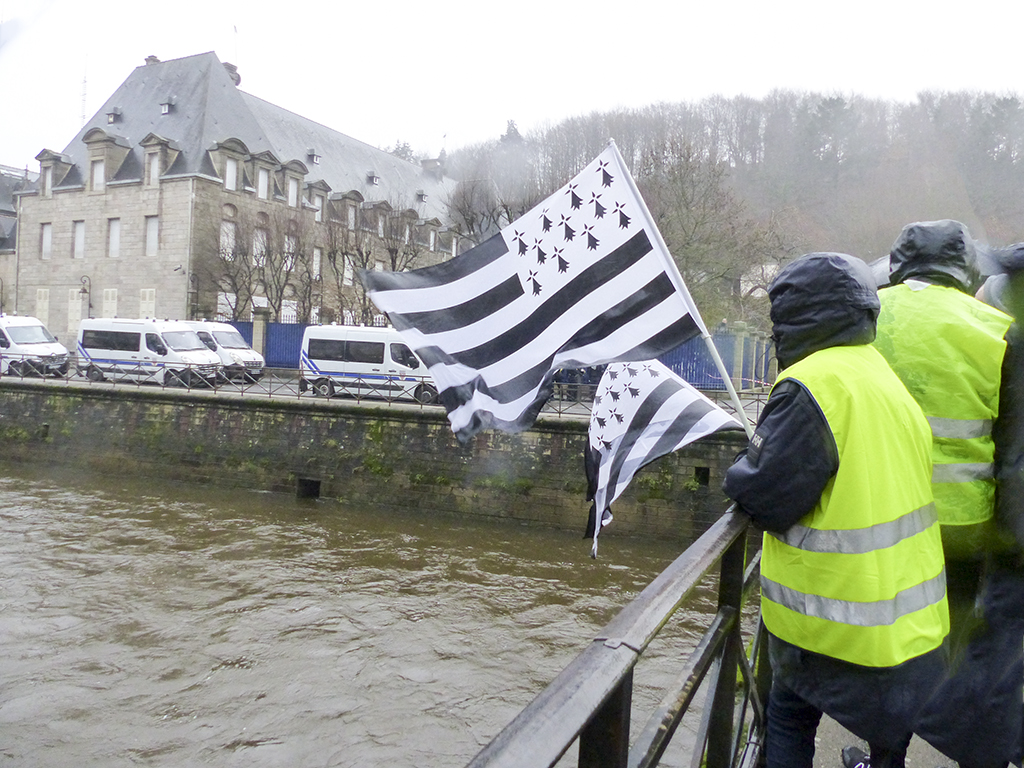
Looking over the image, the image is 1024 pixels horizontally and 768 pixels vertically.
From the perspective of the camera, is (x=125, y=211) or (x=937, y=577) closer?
(x=937, y=577)

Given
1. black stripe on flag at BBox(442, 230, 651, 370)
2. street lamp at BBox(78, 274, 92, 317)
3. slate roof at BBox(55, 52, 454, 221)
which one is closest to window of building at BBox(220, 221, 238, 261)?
slate roof at BBox(55, 52, 454, 221)

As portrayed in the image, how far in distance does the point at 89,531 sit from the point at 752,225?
67.8 ft

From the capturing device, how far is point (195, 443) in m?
18.9

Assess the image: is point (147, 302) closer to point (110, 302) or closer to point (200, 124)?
point (110, 302)

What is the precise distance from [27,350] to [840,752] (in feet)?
92.8

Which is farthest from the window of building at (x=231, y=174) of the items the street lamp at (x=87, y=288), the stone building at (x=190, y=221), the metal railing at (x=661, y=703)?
the metal railing at (x=661, y=703)

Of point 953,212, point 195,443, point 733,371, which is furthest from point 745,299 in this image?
point 195,443

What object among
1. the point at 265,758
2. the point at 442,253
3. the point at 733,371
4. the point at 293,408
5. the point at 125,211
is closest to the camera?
the point at 265,758

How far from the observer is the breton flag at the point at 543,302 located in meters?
3.40

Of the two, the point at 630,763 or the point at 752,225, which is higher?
the point at 752,225

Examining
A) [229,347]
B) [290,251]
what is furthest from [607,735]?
[290,251]

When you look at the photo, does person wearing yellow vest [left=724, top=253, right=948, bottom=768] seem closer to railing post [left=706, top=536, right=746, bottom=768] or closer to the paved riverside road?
railing post [left=706, top=536, right=746, bottom=768]

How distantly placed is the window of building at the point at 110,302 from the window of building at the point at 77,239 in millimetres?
2562

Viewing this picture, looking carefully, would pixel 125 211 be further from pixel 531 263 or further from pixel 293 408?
pixel 531 263
